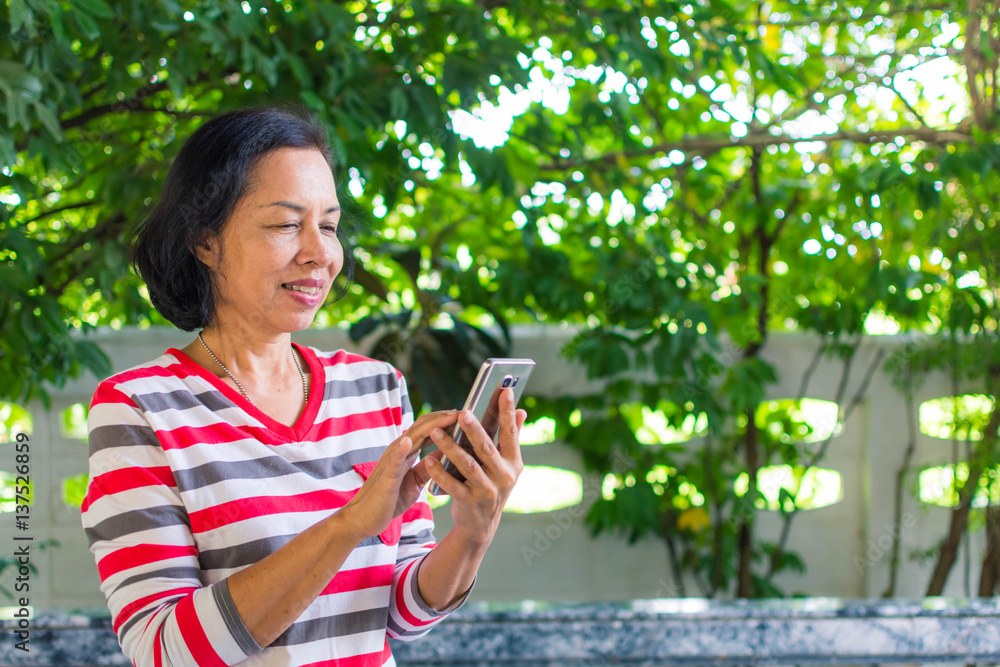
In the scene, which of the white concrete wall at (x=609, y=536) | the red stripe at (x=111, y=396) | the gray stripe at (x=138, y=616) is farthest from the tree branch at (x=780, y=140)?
the gray stripe at (x=138, y=616)

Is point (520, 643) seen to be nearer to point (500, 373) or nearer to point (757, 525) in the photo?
point (500, 373)

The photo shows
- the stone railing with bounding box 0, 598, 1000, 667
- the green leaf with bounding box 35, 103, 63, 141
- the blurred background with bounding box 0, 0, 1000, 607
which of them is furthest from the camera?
the blurred background with bounding box 0, 0, 1000, 607

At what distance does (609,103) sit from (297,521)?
139 centimetres

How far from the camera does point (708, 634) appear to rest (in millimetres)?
1327

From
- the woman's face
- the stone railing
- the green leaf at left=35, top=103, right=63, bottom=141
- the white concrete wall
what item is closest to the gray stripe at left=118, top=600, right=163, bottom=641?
the woman's face

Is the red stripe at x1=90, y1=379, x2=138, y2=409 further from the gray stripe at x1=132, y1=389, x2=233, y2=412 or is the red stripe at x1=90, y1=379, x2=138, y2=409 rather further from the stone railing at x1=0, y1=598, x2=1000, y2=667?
the stone railing at x1=0, y1=598, x2=1000, y2=667

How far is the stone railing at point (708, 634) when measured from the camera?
1.31 meters

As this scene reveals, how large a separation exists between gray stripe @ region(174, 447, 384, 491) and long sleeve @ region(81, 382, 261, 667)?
0.8 inches

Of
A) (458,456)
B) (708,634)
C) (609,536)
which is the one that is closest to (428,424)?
(458,456)

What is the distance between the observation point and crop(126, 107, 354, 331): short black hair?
86 cm

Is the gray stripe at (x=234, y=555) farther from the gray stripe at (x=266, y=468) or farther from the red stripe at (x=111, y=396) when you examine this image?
the red stripe at (x=111, y=396)

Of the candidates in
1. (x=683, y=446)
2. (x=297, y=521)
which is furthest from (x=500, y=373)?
(x=683, y=446)

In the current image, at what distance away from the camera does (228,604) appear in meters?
0.72

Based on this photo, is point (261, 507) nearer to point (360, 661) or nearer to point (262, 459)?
point (262, 459)
